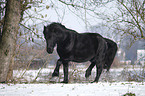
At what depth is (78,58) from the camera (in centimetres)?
620

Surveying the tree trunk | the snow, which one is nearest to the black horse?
the snow

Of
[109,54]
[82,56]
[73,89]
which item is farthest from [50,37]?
[109,54]

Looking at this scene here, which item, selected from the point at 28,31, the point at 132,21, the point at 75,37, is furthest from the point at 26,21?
the point at 132,21

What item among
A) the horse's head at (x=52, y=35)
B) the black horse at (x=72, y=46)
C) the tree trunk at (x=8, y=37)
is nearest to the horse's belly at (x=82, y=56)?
the black horse at (x=72, y=46)

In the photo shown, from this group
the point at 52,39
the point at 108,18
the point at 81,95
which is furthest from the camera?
the point at 108,18

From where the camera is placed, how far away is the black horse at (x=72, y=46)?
18.8 ft

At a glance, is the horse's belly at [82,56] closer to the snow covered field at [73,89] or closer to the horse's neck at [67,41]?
the horse's neck at [67,41]

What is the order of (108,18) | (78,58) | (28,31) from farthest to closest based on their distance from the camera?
(108,18) < (28,31) < (78,58)

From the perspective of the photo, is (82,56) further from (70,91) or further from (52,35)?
(70,91)

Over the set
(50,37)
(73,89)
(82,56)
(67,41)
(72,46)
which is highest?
(50,37)

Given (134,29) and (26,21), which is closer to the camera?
(26,21)

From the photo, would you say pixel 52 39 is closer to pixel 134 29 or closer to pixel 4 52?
pixel 4 52

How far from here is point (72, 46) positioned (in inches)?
237

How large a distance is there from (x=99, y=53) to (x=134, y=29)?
682cm
